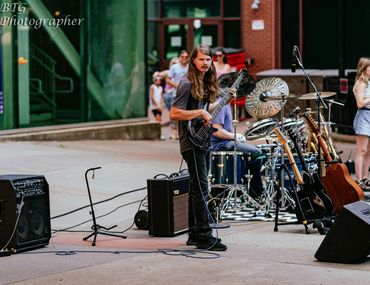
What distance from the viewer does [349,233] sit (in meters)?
8.62

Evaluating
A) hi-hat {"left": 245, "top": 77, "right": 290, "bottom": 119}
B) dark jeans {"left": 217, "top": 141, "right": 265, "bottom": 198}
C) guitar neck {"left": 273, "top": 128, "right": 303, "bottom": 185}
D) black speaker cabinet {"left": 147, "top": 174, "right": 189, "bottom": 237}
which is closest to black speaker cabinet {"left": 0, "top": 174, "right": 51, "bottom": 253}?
black speaker cabinet {"left": 147, "top": 174, "right": 189, "bottom": 237}

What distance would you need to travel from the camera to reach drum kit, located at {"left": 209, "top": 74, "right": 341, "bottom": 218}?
11727mm

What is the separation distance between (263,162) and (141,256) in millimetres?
3214

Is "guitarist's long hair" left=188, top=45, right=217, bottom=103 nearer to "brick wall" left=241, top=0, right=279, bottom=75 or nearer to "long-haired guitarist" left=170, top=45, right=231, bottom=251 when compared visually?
"long-haired guitarist" left=170, top=45, right=231, bottom=251

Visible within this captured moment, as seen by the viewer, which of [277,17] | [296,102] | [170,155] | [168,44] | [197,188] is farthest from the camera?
[168,44]

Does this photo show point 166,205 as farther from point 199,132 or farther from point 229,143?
point 229,143

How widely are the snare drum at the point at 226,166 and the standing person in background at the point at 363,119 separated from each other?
Result: 2176 millimetres

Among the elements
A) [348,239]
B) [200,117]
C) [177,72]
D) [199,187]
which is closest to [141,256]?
[199,187]

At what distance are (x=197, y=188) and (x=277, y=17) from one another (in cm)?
1866

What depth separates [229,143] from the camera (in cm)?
1189

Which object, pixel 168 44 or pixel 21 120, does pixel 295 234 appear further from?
pixel 168 44

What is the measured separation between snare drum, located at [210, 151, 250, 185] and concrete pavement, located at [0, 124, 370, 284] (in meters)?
0.82

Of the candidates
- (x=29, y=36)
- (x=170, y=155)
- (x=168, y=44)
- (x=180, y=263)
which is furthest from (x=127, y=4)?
(x=180, y=263)

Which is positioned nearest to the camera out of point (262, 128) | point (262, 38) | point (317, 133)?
point (317, 133)
